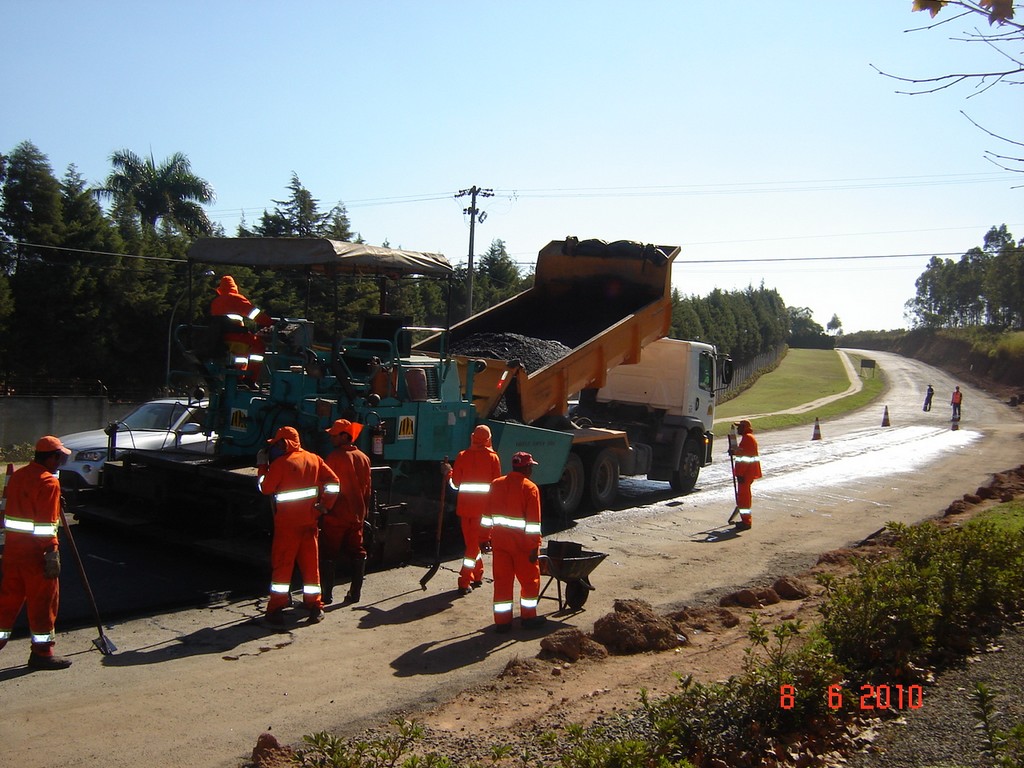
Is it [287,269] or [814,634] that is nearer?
[814,634]

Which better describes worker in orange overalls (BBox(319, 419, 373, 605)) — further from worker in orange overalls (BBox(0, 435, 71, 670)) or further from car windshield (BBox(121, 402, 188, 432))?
car windshield (BBox(121, 402, 188, 432))

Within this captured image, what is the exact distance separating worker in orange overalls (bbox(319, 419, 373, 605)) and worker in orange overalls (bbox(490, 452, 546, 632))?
1.45 metres

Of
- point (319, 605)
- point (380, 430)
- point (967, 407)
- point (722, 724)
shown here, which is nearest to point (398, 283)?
point (380, 430)

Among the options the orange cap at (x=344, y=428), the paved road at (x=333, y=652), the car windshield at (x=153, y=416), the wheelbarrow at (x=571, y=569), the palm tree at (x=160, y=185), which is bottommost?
the paved road at (x=333, y=652)

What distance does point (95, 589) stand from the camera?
828cm

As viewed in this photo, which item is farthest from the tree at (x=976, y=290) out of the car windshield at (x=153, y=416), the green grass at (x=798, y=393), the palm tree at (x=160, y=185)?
the car windshield at (x=153, y=416)

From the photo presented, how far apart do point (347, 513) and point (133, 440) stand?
248 inches

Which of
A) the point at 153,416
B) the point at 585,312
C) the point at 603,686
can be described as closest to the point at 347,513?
the point at 603,686

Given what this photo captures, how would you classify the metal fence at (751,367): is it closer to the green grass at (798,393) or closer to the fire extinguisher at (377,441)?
the green grass at (798,393)

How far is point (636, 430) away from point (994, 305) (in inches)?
3260

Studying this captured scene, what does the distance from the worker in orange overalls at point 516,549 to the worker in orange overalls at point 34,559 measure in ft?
10.8

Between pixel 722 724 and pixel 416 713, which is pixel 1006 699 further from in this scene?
pixel 416 713

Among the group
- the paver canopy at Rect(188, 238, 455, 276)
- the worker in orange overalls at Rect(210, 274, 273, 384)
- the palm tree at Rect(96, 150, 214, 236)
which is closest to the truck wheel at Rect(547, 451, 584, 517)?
the paver canopy at Rect(188, 238, 455, 276)

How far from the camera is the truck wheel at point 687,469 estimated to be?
16.1m
